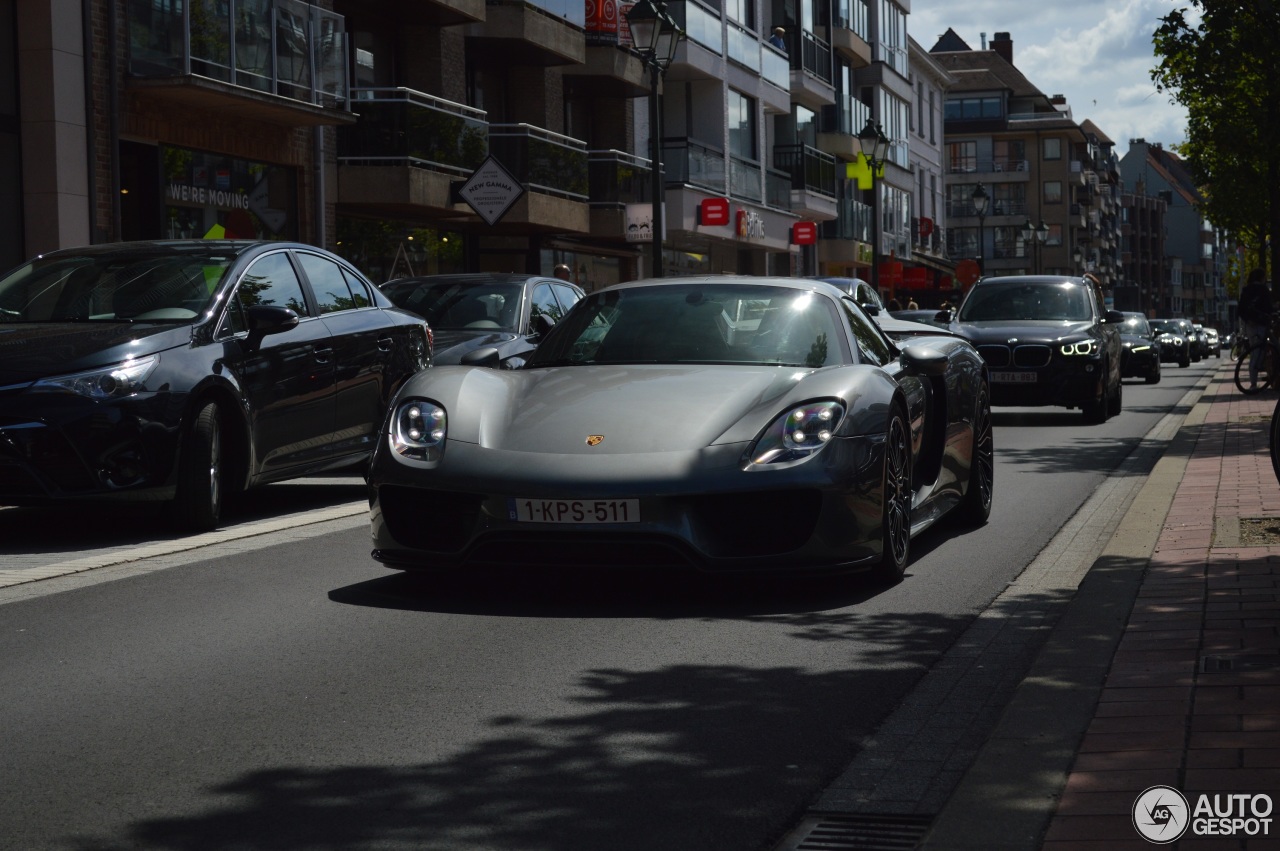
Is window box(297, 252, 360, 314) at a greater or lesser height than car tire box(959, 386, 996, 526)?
greater

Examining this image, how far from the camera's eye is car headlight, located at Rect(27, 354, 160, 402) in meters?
9.12

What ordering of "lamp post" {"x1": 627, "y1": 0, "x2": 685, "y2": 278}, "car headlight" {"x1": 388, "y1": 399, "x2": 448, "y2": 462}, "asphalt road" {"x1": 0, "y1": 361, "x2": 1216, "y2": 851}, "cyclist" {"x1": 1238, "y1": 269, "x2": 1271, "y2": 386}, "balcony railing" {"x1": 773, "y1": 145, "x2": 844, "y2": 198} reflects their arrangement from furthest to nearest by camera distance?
"balcony railing" {"x1": 773, "y1": 145, "x2": 844, "y2": 198} < "cyclist" {"x1": 1238, "y1": 269, "x2": 1271, "y2": 386} < "lamp post" {"x1": 627, "y1": 0, "x2": 685, "y2": 278} < "car headlight" {"x1": 388, "y1": 399, "x2": 448, "y2": 462} < "asphalt road" {"x1": 0, "y1": 361, "x2": 1216, "y2": 851}

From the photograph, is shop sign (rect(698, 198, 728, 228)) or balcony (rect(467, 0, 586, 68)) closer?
balcony (rect(467, 0, 586, 68))

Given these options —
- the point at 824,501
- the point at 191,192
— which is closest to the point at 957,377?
the point at 824,501

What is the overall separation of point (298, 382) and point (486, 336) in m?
4.15

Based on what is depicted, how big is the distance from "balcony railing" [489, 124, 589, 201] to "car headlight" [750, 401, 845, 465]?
24.6m

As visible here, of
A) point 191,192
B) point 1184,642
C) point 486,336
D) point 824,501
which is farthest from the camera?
point 191,192

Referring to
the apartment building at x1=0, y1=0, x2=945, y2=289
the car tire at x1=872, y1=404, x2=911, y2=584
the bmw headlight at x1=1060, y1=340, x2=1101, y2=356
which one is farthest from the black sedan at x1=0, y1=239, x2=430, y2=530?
the bmw headlight at x1=1060, y1=340, x2=1101, y2=356

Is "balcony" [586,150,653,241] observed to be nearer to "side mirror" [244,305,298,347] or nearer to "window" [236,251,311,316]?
"window" [236,251,311,316]

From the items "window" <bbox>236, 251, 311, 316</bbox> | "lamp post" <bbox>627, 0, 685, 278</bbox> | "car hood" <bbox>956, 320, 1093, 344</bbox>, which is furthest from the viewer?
"lamp post" <bbox>627, 0, 685, 278</bbox>

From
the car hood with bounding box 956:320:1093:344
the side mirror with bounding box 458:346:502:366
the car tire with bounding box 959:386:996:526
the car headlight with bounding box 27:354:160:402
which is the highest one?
the car hood with bounding box 956:320:1093:344

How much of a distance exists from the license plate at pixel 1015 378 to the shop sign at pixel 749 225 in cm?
2483

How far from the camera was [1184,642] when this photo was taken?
589cm

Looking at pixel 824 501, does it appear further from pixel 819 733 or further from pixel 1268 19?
pixel 1268 19
